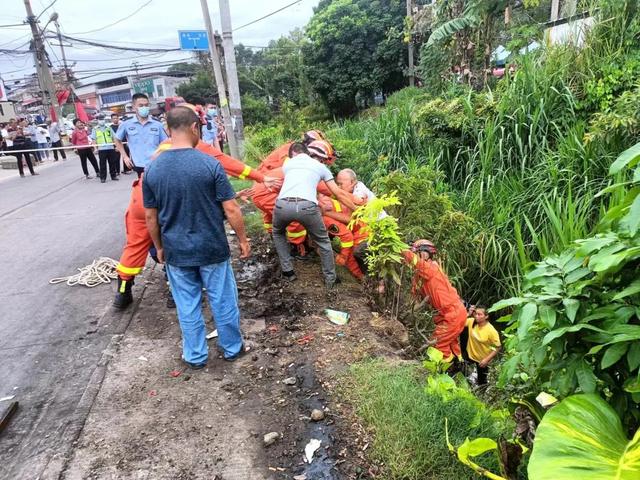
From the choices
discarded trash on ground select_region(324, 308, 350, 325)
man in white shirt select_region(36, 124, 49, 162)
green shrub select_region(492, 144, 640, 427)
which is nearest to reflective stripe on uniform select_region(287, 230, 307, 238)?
discarded trash on ground select_region(324, 308, 350, 325)

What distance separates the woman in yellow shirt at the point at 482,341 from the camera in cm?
429

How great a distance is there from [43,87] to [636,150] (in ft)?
92.9

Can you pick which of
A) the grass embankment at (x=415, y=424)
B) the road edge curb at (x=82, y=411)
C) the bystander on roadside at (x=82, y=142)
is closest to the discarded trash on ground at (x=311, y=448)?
the grass embankment at (x=415, y=424)

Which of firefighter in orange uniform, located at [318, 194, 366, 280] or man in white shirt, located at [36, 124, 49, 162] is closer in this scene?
firefighter in orange uniform, located at [318, 194, 366, 280]

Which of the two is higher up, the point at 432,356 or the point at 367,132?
the point at 367,132

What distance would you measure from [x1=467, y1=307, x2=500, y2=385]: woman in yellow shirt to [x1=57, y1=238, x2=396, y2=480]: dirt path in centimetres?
109

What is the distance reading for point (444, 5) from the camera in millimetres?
9336

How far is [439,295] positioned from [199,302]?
205 cm

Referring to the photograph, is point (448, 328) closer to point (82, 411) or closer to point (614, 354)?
point (614, 354)

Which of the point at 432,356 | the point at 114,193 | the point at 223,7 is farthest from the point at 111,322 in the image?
the point at 223,7

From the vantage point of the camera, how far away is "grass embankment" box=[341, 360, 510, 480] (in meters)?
2.23

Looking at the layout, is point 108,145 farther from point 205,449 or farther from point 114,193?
point 205,449

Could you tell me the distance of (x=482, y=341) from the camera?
14.3 ft

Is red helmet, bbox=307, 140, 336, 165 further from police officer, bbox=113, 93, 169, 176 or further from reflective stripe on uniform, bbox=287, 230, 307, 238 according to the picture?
police officer, bbox=113, 93, 169, 176
